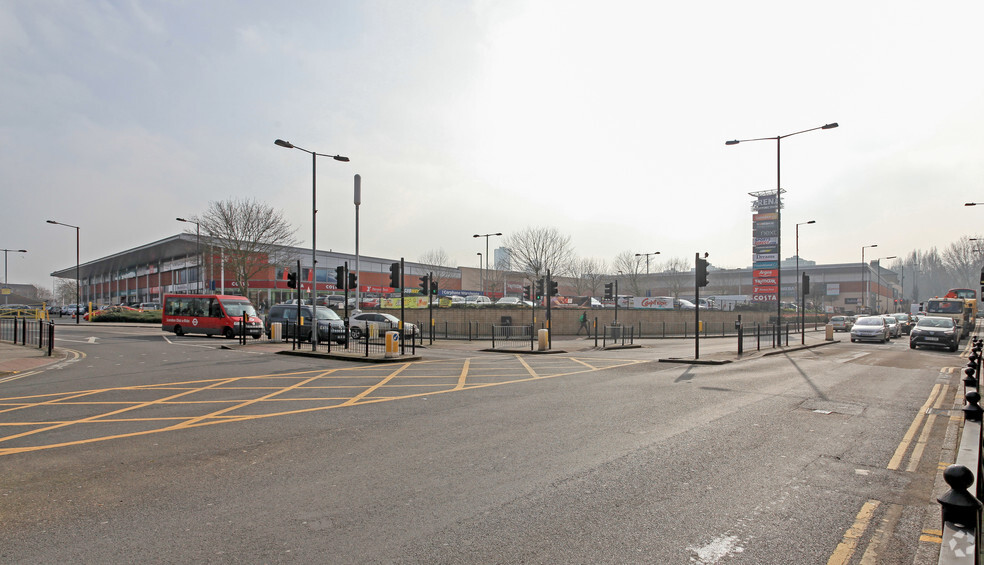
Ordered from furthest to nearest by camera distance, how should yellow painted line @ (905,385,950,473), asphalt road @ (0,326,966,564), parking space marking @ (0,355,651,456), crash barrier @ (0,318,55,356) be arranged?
1. crash barrier @ (0,318,55,356)
2. parking space marking @ (0,355,651,456)
3. yellow painted line @ (905,385,950,473)
4. asphalt road @ (0,326,966,564)

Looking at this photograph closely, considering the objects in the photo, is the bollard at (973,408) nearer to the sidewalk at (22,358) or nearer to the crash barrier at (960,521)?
the crash barrier at (960,521)

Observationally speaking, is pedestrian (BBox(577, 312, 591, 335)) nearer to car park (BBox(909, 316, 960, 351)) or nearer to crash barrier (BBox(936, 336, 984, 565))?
car park (BBox(909, 316, 960, 351))

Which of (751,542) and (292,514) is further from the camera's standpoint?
(292,514)

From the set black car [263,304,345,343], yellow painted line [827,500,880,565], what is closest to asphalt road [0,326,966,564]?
yellow painted line [827,500,880,565]

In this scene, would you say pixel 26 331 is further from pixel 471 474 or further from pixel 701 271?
pixel 701 271

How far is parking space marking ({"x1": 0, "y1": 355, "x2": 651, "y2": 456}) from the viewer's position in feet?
25.4

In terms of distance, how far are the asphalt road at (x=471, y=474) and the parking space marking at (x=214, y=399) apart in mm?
74

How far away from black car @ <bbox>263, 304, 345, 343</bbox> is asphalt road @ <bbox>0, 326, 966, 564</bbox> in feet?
47.1

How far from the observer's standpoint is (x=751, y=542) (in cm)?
395

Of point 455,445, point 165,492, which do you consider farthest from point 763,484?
point 165,492

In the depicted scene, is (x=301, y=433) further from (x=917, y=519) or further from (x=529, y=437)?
(x=917, y=519)

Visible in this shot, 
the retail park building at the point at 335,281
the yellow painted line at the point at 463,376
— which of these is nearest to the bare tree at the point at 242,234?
the retail park building at the point at 335,281

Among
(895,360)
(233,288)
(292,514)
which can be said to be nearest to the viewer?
(292,514)

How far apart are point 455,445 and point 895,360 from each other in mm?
19629
